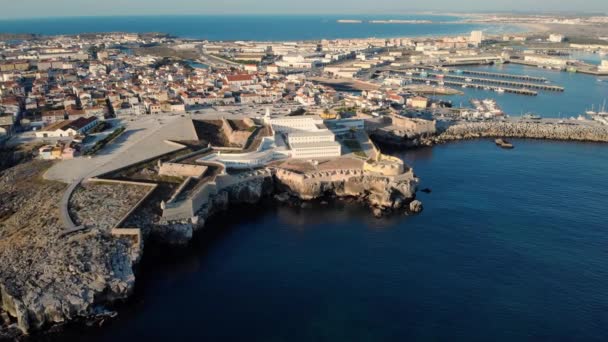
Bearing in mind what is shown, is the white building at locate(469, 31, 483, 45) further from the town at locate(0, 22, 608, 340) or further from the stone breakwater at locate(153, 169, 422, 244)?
the stone breakwater at locate(153, 169, 422, 244)

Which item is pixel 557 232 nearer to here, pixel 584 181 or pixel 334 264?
pixel 584 181

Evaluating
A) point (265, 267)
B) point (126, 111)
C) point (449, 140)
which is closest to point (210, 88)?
point (126, 111)

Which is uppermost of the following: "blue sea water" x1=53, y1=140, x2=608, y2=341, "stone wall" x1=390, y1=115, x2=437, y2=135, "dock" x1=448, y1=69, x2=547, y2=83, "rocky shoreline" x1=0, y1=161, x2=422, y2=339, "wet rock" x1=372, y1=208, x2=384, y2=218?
"dock" x1=448, y1=69, x2=547, y2=83

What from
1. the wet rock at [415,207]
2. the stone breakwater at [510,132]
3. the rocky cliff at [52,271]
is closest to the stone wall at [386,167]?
the wet rock at [415,207]

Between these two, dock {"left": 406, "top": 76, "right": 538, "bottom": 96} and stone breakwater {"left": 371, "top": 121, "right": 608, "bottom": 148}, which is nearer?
stone breakwater {"left": 371, "top": 121, "right": 608, "bottom": 148}

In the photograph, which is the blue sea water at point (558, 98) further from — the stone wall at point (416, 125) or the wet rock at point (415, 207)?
the wet rock at point (415, 207)

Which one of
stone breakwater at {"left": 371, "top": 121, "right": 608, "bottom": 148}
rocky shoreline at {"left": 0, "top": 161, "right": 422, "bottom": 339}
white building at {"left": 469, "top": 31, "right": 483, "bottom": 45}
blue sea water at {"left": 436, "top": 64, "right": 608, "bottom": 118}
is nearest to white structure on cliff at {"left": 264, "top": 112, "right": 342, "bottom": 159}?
rocky shoreline at {"left": 0, "top": 161, "right": 422, "bottom": 339}
